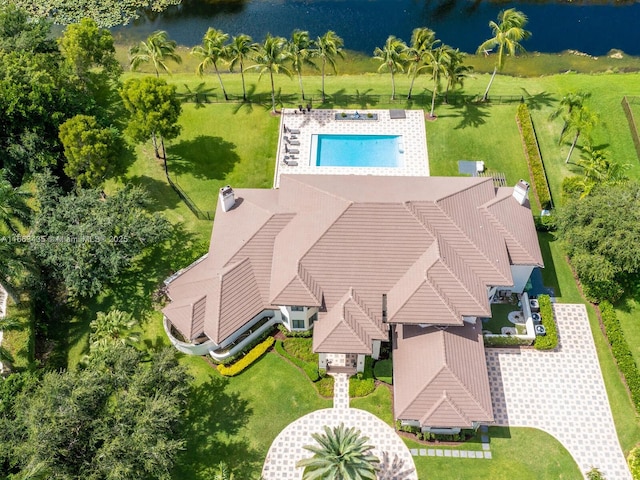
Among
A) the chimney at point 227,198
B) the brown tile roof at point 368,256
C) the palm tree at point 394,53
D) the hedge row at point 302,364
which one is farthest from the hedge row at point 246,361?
the palm tree at point 394,53

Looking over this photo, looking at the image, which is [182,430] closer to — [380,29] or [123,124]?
[123,124]

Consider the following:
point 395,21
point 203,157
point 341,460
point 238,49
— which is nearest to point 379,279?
point 341,460

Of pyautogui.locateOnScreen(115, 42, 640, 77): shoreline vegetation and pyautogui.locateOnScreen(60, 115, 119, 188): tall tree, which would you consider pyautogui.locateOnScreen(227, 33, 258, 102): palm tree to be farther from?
pyautogui.locateOnScreen(60, 115, 119, 188): tall tree

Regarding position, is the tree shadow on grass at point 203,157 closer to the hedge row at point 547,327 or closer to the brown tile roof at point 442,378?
the brown tile roof at point 442,378

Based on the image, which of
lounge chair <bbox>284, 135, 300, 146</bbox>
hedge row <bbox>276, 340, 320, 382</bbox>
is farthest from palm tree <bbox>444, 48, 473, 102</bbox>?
hedge row <bbox>276, 340, 320, 382</bbox>

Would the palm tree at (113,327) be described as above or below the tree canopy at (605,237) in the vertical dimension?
below

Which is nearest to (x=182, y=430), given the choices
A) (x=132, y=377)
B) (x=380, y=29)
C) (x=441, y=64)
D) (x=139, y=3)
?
(x=132, y=377)

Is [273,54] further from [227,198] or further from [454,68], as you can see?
[454,68]
